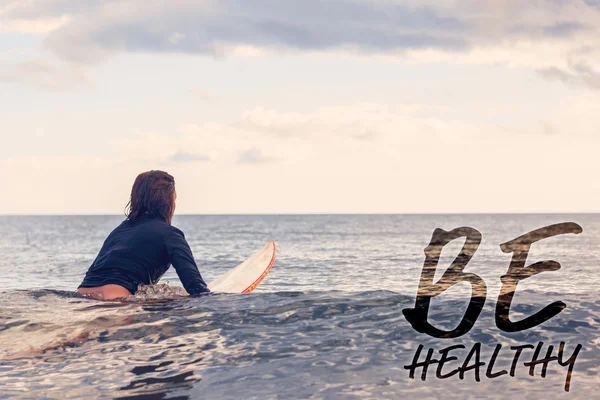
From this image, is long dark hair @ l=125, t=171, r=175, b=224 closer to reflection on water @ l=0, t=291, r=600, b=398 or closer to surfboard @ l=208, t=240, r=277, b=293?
reflection on water @ l=0, t=291, r=600, b=398

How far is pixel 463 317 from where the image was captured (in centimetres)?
846

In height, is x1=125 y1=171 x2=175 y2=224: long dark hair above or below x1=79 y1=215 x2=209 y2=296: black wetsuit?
above

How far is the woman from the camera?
7.92 metres

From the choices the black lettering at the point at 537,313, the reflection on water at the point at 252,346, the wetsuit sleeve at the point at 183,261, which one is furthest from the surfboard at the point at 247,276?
the black lettering at the point at 537,313

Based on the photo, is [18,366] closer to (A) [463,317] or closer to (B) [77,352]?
(B) [77,352]

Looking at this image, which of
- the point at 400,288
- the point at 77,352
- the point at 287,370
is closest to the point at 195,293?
the point at 77,352

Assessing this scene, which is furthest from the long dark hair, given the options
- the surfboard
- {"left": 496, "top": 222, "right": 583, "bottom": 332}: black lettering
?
{"left": 496, "top": 222, "right": 583, "bottom": 332}: black lettering

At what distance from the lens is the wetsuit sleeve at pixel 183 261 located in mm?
7805

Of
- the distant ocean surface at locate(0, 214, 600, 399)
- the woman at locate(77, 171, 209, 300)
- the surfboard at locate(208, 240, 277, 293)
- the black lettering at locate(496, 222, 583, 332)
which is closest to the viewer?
the distant ocean surface at locate(0, 214, 600, 399)

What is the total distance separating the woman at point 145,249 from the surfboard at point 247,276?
8.82 ft

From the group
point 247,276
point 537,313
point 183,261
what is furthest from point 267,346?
point 247,276

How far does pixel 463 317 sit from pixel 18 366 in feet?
18.4

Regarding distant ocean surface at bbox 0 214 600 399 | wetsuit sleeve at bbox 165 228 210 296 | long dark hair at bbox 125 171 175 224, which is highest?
long dark hair at bbox 125 171 175 224

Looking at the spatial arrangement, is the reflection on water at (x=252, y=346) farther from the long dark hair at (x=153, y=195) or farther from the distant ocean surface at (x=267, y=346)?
the long dark hair at (x=153, y=195)
